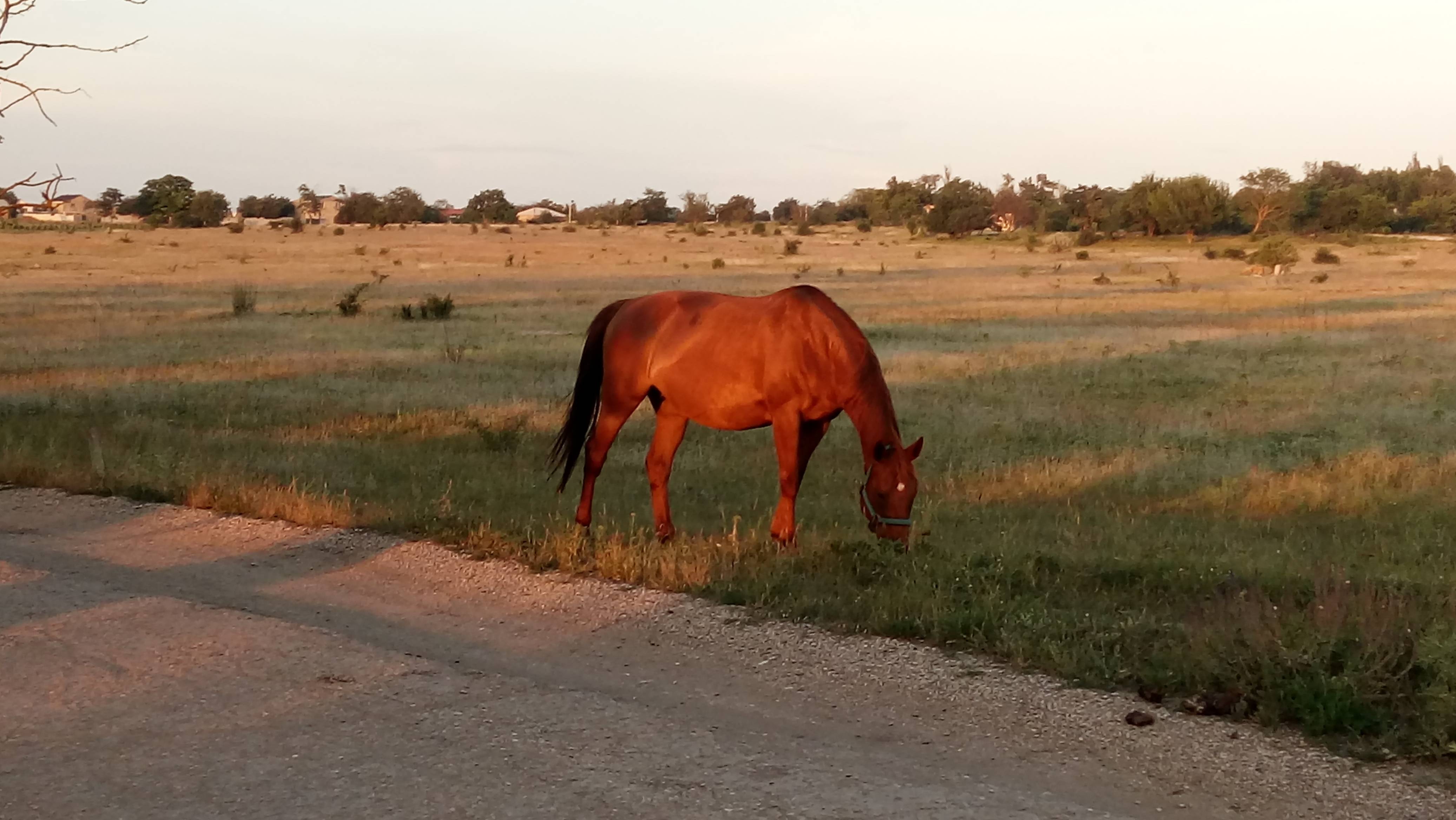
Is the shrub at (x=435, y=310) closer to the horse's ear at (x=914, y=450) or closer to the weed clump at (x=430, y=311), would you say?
the weed clump at (x=430, y=311)

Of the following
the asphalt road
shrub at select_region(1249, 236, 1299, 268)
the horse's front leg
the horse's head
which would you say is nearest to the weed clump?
the horse's front leg

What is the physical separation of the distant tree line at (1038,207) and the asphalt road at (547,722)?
7091 cm

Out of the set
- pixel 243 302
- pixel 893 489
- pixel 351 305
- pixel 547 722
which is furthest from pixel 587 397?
pixel 243 302

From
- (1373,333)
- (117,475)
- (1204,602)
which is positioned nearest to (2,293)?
(117,475)

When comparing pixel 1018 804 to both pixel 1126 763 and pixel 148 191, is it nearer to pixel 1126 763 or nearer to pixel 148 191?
pixel 1126 763

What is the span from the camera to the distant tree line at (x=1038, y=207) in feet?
263

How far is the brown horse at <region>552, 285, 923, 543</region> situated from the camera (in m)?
8.34

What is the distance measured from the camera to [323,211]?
111 metres

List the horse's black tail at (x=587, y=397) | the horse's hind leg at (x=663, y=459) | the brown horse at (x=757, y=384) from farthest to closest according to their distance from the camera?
the horse's black tail at (x=587, y=397) → the horse's hind leg at (x=663, y=459) → the brown horse at (x=757, y=384)

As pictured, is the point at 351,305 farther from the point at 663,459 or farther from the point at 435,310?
the point at 663,459

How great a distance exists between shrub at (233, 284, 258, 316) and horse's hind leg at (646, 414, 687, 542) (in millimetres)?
22435

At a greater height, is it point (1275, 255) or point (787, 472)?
point (787, 472)

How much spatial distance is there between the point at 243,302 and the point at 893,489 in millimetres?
25245

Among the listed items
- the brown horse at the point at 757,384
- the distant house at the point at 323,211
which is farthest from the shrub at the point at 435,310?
the distant house at the point at 323,211
